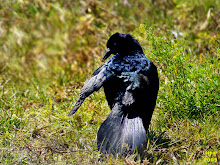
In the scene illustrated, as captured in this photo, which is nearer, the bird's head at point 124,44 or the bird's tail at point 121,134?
the bird's tail at point 121,134

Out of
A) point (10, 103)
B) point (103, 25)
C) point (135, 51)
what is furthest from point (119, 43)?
point (103, 25)

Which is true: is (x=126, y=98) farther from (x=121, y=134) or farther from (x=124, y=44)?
(x=124, y=44)

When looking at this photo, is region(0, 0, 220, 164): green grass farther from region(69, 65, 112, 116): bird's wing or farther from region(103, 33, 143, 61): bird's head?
region(69, 65, 112, 116): bird's wing

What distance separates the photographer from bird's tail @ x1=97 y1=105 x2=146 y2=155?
2.62 m

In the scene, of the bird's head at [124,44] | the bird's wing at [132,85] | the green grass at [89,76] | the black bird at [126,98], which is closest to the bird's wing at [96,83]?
the black bird at [126,98]

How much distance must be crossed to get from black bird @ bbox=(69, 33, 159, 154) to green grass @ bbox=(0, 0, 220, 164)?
0.48ft

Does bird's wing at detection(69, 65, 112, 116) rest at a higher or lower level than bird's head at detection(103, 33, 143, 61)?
lower

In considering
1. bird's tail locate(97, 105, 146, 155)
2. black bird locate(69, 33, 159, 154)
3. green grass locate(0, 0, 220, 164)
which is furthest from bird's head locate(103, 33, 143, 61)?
bird's tail locate(97, 105, 146, 155)

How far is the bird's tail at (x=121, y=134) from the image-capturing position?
2615 mm

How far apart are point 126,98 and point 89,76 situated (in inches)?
69.0

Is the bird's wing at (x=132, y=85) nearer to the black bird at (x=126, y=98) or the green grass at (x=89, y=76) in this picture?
the black bird at (x=126, y=98)

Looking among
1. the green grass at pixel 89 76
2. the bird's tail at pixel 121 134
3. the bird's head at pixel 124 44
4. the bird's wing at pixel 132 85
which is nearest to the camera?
the bird's tail at pixel 121 134

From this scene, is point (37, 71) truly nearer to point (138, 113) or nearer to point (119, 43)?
point (119, 43)

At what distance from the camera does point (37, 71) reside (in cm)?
553
